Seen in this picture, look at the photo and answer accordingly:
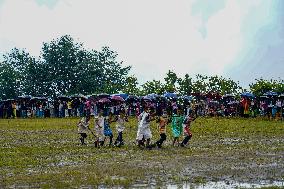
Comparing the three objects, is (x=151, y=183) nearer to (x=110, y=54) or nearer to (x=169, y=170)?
(x=169, y=170)

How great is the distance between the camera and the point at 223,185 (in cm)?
1226

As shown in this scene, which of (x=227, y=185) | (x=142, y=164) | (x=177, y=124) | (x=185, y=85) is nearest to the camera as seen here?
(x=227, y=185)

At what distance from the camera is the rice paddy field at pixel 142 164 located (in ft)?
42.0

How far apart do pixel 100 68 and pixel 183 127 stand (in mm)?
62902

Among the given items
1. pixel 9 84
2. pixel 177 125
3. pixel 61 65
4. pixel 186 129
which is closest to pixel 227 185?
pixel 186 129

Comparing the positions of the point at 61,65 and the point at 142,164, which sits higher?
the point at 61,65

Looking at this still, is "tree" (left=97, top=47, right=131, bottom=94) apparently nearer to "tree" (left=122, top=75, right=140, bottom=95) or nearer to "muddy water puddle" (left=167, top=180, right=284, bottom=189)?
"tree" (left=122, top=75, right=140, bottom=95)

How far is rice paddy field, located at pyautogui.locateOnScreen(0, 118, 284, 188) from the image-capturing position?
12.8m

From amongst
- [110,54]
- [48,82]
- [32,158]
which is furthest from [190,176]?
[110,54]

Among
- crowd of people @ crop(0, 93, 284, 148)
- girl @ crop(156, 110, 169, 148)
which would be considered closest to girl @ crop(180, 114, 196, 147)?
girl @ crop(156, 110, 169, 148)

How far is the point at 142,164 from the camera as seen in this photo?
Answer: 1636cm

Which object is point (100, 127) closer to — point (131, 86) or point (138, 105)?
point (138, 105)

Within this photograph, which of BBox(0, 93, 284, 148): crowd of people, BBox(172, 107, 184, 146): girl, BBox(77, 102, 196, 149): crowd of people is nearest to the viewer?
BBox(77, 102, 196, 149): crowd of people

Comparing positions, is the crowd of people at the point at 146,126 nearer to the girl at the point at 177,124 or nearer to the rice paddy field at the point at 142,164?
the girl at the point at 177,124
